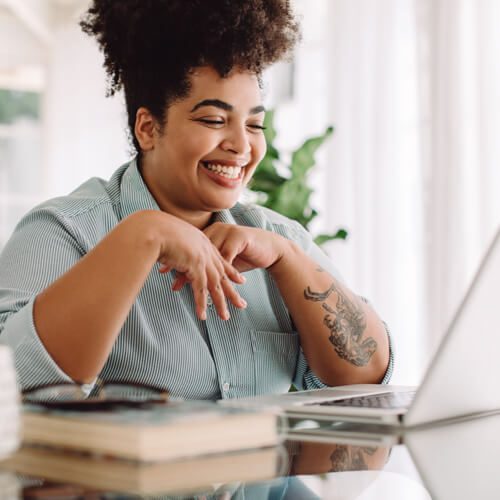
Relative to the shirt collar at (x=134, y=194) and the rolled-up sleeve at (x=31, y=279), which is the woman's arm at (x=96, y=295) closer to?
the rolled-up sleeve at (x=31, y=279)

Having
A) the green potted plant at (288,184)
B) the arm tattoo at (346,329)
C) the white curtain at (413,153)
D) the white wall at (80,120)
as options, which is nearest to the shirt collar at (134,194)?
the arm tattoo at (346,329)

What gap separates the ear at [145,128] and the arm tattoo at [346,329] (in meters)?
0.41

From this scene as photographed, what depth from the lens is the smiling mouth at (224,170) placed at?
1.50 metres

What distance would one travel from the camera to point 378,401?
1103 mm

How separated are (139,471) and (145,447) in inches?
0.8

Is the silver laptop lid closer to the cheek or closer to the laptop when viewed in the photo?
the laptop

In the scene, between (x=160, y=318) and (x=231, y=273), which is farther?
(x=160, y=318)

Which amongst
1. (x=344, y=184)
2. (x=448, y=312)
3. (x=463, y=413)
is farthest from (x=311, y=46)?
(x=463, y=413)

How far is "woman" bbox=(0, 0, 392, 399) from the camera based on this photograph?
1401 mm

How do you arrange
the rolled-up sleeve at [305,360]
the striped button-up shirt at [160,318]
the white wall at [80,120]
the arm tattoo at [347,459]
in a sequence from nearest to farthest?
the arm tattoo at [347,459] → the striped button-up shirt at [160,318] → the rolled-up sleeve at [305,360] → the white wall at [80,120]

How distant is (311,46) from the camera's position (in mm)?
4215

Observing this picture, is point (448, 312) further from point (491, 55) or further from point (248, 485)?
point (248, 485)

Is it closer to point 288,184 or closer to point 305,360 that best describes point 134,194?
point 305,360

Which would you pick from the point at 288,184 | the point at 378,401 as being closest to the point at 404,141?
the point at 288,184
